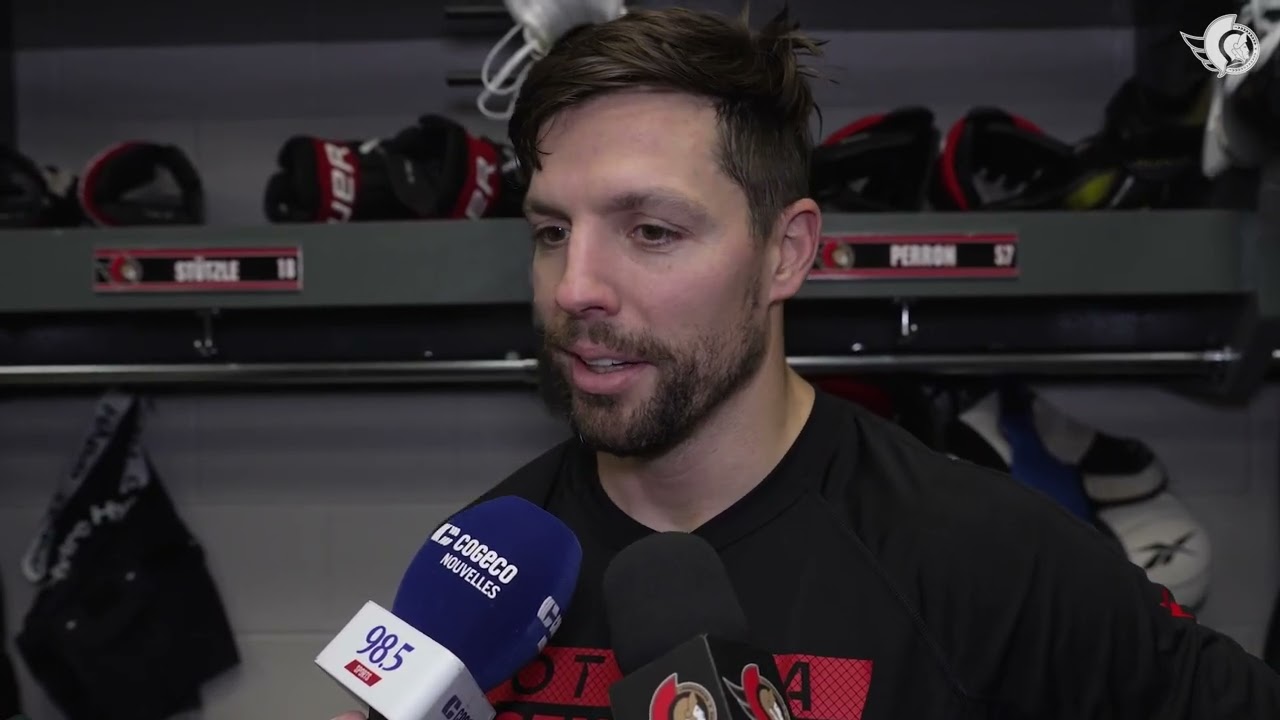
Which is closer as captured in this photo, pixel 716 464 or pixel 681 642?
pixel 681 642

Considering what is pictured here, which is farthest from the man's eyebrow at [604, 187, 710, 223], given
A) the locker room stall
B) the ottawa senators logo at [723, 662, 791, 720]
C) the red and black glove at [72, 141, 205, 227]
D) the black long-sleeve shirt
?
the red and black glove at [72, 141, 205, 227]

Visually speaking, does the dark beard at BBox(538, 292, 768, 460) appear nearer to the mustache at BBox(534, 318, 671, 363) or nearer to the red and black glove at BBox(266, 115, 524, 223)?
the mustache at BBox(534, 318, 671, 363)

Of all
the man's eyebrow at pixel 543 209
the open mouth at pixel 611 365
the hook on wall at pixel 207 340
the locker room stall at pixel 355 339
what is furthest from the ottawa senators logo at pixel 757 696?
the hook on wall at pixel 207 340

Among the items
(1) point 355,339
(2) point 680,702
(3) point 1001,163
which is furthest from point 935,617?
(1) point 355,339

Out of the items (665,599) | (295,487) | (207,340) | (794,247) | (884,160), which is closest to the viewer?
(665,599)

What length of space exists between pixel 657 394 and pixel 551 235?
0.53 ft

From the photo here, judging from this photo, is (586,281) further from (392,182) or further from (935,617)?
(392,182)

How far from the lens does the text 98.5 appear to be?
0.57 m

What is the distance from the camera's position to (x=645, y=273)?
2.38 ft

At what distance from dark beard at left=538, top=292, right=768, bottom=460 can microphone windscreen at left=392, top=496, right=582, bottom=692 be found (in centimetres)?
9

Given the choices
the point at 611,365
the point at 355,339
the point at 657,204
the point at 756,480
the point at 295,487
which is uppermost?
the point at 657,204

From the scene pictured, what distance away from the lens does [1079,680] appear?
71cm

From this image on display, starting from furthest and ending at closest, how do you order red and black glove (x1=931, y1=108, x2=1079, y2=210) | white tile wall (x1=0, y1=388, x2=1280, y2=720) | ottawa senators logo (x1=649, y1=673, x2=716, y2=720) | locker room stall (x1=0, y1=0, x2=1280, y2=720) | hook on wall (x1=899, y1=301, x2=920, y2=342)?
white tile wall (x1=0, y1=388, x2=1280, y2=720) < locker room stall (x1=0, y1=0, x2=1280, y2=720) < hook on wall (x1=899, y1=301, x2=920, y2=342) < red and black glove (x1=931, y1=108, x2=1079, y2=210) < ottawa senators logo (x1=649, y1=673, x2=716, y2=720)

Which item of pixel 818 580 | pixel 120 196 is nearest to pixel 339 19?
pixel 120 196
